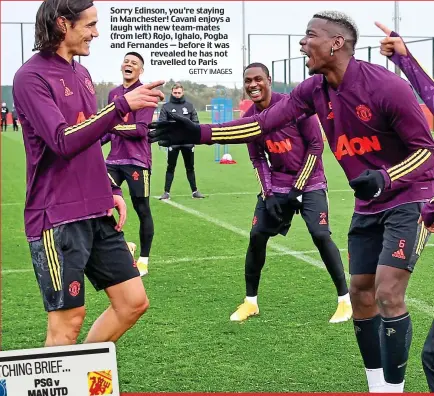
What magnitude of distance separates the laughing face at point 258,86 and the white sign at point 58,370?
339 centimetres

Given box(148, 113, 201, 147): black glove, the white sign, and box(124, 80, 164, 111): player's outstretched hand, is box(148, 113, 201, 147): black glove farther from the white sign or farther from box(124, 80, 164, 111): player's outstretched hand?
the white sign

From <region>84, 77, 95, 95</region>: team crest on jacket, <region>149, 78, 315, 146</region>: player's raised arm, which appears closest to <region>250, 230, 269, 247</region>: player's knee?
<region>149, 78, 315, 146</region>: player's raised arm

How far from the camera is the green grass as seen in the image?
4852 mm

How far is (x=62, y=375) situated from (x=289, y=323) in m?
3.18

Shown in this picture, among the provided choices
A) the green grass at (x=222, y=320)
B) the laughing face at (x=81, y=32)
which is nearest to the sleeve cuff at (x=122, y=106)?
the laughing face at (x=81, y=32)

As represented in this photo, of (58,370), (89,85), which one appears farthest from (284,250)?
(58,370)

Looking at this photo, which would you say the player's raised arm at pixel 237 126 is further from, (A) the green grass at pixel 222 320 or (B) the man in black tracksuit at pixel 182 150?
(B) the man in black tracksuit at pixel 182 150

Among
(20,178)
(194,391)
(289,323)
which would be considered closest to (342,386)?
(194,391)

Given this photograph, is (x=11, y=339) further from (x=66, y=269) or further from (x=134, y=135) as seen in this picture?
(x=134, y=135)

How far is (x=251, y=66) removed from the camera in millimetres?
6230

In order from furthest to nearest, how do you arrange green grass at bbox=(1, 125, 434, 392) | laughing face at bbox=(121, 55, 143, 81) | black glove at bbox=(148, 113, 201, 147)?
laughing face at bbox=(121, 55, 143, 81)
green grass at bbox=(1, 125, 434, 392)
black glove at bbox=(148, 113, 201, 147)

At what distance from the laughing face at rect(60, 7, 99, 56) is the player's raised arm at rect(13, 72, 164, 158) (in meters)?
0.29

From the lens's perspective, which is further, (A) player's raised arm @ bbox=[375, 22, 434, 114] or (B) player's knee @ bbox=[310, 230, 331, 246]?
(B) player's knee @ bbox=[310, 230, 331, 246]

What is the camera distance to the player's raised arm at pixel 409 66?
389cm
